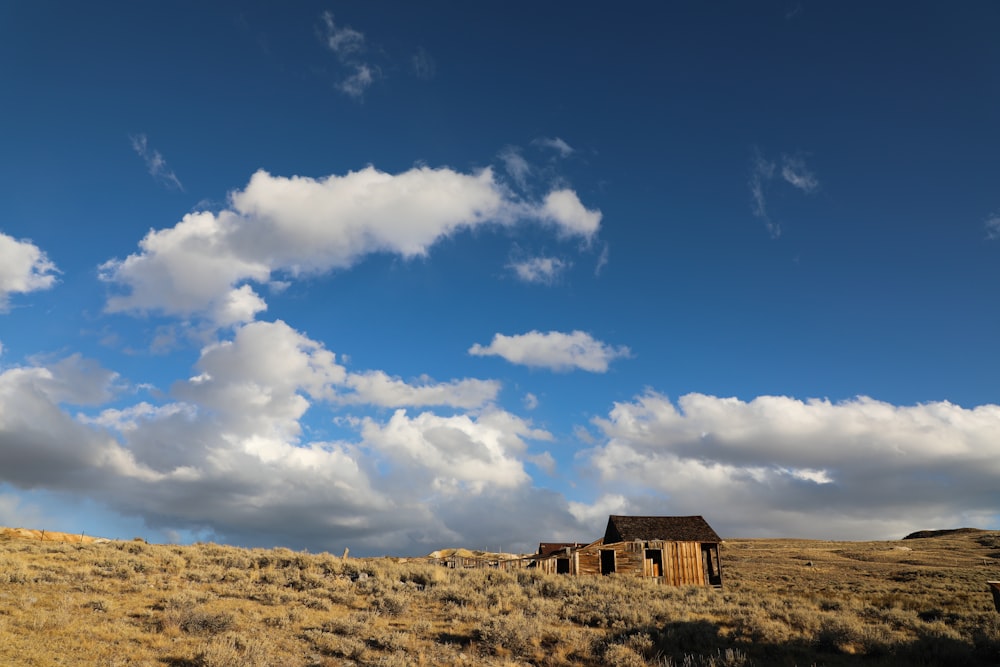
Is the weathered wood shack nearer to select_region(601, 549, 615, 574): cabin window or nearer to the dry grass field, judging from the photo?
select_region(601, 549, 615, 574): cabin window

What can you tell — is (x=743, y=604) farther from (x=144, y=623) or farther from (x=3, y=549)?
(x=3, y=549)

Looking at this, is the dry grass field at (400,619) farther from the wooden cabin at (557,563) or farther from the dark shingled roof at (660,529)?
the dark shingled roof at (660,529)

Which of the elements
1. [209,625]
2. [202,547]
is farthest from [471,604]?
[202,547]

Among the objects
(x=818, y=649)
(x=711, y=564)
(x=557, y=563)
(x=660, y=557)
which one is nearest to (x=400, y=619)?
(x=818, y=649)

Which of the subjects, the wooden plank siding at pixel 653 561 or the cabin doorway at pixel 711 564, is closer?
the wooden plank siding at pixel 653 561

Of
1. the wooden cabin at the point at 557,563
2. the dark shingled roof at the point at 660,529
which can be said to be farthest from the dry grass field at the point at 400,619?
the dark shingled roof at the point at 660,529

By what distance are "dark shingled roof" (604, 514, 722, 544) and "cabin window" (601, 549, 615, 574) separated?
2.56 meters

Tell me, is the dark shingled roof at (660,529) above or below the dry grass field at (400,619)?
above

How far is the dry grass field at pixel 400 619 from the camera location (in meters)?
13.8

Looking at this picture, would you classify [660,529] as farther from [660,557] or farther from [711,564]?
[660,557]

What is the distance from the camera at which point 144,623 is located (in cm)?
1530

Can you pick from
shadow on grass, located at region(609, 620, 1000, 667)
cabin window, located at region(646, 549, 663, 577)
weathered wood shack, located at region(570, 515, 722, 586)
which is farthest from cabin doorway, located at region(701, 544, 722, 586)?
shadow on grass, located at region(609, 620, 1000, 667)

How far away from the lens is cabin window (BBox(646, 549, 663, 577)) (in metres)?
34.6

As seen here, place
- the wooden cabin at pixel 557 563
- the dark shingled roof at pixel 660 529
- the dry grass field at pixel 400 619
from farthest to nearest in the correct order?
the dark shingled roof at pixel 660 529, the wooden cabin at pixel 557 563, the dry grass field at pixel 400 619
